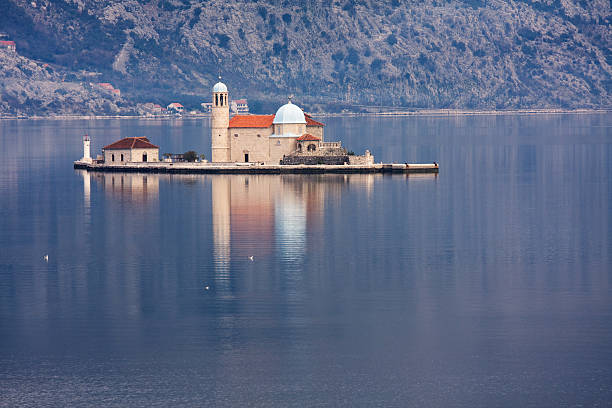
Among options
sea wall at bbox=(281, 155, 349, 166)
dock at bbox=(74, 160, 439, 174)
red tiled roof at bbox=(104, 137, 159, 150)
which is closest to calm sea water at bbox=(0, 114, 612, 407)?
dock at bbox=(74, 160, 439, 174)

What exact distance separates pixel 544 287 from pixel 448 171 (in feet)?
201

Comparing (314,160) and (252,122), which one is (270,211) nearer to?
(314,160)

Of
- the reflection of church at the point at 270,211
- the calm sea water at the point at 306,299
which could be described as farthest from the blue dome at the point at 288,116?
the calm sea water at the point at 306,299

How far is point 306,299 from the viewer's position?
4344 cm

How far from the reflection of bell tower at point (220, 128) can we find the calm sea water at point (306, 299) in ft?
62.1

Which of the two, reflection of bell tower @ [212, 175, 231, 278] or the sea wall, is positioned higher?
the sea wall

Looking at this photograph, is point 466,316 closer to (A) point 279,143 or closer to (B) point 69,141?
(A) point 279,143

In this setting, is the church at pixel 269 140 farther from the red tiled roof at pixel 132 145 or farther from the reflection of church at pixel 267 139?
the red tiled roof at pixel 132 145

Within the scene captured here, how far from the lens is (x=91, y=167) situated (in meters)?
108

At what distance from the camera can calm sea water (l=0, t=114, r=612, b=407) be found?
33125 millimetres

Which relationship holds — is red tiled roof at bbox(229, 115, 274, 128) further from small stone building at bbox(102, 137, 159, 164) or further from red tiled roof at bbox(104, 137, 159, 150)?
red tiled roof at bbox(104, 137, 159, 150)

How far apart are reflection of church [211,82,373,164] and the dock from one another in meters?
1.73

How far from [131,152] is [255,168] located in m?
14.1

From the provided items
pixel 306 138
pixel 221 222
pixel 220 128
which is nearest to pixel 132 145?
pixel 220 128
